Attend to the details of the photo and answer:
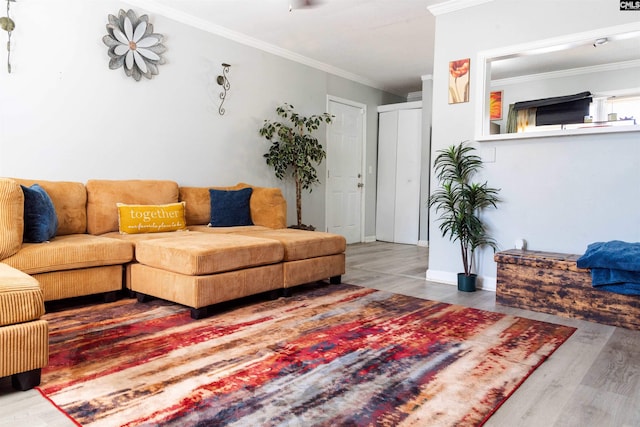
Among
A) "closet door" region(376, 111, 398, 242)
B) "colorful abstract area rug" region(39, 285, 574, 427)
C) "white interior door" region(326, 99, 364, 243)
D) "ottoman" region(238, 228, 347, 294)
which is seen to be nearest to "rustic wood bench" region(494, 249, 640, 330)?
"colorful abstract area rug" region(39, 285, 574, 427)

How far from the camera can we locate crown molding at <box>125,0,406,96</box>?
394 cm

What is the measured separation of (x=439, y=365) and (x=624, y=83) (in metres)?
3.96

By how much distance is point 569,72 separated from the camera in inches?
184

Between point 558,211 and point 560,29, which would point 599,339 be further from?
point 560,29

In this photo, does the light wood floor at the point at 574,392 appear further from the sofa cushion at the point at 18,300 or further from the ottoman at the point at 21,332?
the sofa cushion at the point at 18,300

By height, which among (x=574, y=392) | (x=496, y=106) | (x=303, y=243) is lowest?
(x=574, y=392)

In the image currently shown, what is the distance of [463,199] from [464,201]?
0.02 metres

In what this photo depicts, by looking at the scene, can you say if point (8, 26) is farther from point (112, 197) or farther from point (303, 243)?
point (303, 243)

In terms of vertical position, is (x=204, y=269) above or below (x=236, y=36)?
below

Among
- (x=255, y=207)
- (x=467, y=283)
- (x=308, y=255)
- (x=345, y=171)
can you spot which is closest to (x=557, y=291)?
(x=467, y=283)

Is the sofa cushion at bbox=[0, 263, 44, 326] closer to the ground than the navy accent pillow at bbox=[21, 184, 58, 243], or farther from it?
closer to the ground

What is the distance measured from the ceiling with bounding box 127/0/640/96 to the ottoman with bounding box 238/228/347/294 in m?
2.03

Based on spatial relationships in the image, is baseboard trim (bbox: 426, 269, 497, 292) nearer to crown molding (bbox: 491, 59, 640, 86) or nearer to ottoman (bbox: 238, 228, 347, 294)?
ottoman (bbox: 238, 228, 347, 294)

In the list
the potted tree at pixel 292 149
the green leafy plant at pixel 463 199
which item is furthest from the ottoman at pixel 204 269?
the potted tree at pixel 292 149
